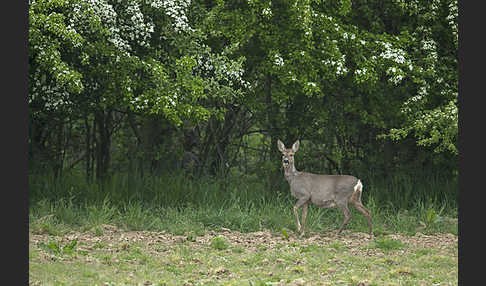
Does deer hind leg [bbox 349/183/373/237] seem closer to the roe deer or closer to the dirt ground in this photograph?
the roe deer

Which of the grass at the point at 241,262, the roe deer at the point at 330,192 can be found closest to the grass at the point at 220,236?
the grass at the point at 241,262

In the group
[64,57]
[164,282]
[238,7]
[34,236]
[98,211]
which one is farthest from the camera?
[238,7]

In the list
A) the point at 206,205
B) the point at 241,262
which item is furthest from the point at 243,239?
the point at 206,205

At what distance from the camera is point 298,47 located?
13.8 m

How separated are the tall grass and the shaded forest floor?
416 mm

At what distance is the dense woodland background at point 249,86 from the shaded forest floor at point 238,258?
247cm

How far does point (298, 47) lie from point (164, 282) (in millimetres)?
6989

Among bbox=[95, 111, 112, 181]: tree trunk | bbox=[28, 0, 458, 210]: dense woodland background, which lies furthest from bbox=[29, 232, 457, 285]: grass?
bbox=[95, 111, 112, 181]: tree trunk

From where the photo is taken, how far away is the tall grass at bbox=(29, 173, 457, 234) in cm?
1197

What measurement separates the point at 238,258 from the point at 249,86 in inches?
208

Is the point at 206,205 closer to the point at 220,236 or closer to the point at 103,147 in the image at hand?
the point at 220,236

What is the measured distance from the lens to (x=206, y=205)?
1323 cm

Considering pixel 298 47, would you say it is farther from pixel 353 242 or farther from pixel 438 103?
pixel 353 242

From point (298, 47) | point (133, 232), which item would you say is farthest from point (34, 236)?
point (298, 47)
